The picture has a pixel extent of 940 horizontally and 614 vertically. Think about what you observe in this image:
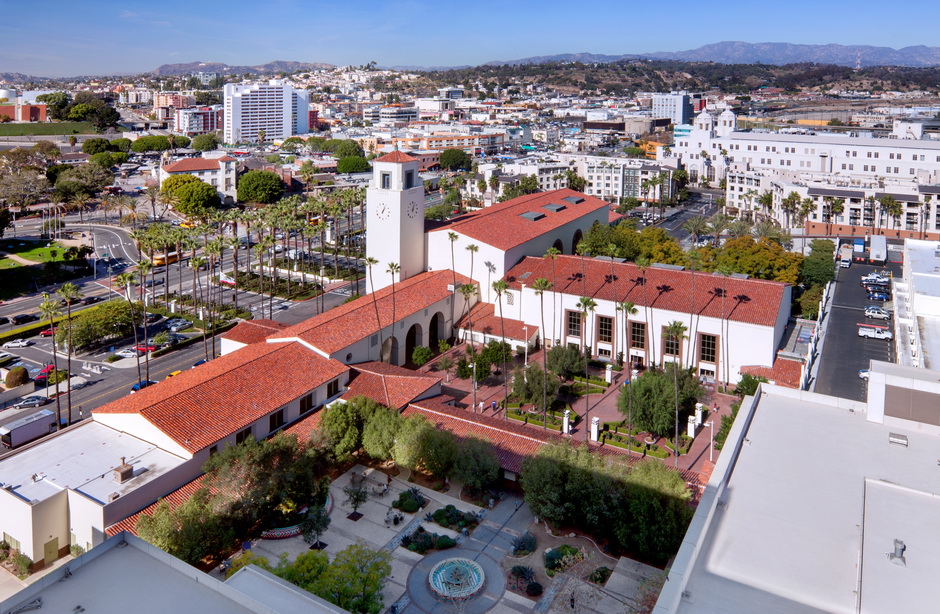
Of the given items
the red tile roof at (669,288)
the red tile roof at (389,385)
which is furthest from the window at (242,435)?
the red tile roof at (669,288)

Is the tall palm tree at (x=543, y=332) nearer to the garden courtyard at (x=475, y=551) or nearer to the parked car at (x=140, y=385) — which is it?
the garden courtyard at (x=475, y=551)

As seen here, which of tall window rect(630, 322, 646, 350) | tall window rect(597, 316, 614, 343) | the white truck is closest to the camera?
tall window rect(630, 322, 646, 350)

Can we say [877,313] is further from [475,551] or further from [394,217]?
[475,551]

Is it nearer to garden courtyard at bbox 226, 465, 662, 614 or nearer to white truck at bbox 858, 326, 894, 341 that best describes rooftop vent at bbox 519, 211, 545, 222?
white truck at bbox 858, 326, 894, 341

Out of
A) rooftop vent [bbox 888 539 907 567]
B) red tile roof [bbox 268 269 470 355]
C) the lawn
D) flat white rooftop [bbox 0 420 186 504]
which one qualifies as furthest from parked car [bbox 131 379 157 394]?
the lawn

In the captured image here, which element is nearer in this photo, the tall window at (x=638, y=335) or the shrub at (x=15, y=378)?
the shrub at (x=15, y=378)

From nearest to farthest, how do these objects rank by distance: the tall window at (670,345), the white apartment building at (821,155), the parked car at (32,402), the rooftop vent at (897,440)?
the rooftop vent at (897,440)
the parked car at (32,402)
the tall window at (670,345)
the white apartment building at (821,155)
